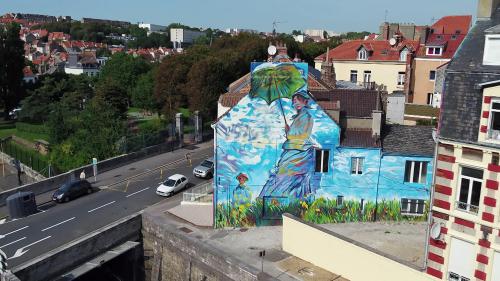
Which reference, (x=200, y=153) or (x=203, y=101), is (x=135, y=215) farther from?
(x=203, y=101)

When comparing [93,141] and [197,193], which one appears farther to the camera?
[93,141]

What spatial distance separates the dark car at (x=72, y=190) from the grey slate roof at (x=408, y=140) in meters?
21.4

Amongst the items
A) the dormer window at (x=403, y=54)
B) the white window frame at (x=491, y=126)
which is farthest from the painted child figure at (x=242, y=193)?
the dormer window at (x=403, y=54)

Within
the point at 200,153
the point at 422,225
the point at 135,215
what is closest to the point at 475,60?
the point at 422,225

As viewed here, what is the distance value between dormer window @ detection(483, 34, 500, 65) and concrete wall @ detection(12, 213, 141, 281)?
69.8 feet

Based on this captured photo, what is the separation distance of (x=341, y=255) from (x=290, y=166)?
6965 mm

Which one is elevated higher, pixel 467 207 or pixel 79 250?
pixel 467 207

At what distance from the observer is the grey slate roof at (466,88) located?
17.0 metres

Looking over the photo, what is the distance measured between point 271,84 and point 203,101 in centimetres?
2823

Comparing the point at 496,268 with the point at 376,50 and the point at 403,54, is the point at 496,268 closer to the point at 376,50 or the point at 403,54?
the point at 403,54

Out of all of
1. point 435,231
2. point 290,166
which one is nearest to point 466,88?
point 435,231

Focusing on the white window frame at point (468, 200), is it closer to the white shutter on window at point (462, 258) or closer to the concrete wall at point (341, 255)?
the white shutter on window at point (462, 258)

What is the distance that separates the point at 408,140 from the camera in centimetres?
2759

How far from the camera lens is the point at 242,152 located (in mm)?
27266
